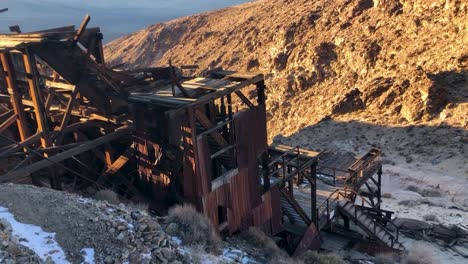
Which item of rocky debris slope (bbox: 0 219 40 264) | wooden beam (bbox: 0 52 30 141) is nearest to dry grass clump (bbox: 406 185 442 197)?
wooden beam (bbox: 0 52 30 141)

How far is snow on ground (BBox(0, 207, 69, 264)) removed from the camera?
8.12m

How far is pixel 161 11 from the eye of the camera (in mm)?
146375

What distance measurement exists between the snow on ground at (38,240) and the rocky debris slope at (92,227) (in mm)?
115

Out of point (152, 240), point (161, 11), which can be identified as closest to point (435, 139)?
point (152, 240)

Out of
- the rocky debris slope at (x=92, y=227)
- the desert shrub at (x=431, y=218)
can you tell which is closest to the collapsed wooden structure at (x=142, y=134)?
the rocky debris slope at (x=92, y=227)

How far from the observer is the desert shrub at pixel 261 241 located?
41.8ft

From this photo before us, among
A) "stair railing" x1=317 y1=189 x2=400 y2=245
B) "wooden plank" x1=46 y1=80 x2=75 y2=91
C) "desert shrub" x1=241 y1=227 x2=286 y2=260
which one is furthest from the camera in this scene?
"stair railing" x1=317 y1=189 x2=400 y2=245

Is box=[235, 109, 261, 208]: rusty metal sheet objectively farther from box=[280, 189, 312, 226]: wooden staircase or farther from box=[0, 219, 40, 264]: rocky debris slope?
box=[0, 219, 40, 264]: rocky debris slope

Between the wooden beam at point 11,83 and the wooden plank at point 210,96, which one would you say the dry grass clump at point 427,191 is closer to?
the wooden plank at point 210,96

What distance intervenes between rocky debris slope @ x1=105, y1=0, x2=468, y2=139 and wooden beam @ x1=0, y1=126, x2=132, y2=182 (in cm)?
2165

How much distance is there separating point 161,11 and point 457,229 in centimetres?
13758

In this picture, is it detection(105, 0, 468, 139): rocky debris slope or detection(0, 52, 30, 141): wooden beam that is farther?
detection(105, 0, 468, 139): rocky debris slope

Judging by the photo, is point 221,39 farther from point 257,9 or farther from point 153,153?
point 153,153

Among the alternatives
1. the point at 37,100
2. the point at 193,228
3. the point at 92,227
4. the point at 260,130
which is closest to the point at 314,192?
the point at 260,130
